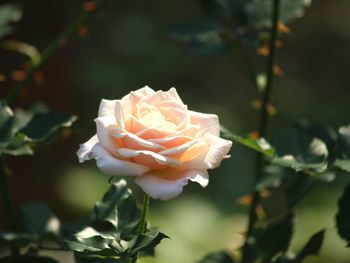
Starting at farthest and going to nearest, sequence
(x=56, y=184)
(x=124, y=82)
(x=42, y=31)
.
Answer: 1. (x=124, y=82)
2. (x=42, y=31)
3. (x=56, y=184)

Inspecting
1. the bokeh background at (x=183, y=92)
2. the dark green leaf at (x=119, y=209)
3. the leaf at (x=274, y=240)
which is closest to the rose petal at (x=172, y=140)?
the dark green leaf at (x=119, y=209)

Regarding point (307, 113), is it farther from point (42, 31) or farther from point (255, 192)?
point (255, 192)

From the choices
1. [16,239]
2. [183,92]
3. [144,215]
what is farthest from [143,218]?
[183,92]

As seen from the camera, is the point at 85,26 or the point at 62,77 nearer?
the point at 85,26

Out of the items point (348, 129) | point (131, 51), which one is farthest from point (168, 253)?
point (131, 51)

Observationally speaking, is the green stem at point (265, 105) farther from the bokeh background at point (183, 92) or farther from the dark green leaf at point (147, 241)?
the bokeh background at point (183, 92)

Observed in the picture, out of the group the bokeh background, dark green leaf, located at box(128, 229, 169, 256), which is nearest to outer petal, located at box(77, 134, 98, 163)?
dark green leaf, located at box(128, 229, 169, 256)
